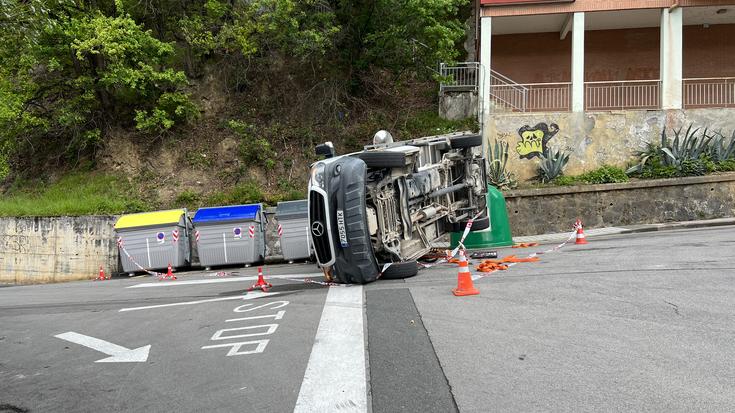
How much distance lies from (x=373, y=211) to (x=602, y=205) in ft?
36.2

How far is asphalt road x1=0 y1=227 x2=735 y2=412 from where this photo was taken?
3.90m

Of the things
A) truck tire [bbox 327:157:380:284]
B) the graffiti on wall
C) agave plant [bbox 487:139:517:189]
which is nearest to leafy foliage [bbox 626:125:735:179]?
the graffiti on wall

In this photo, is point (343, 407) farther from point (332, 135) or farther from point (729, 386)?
point (332, 135)

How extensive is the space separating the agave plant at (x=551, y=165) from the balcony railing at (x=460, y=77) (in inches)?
149

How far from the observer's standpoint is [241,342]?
18.7 feet

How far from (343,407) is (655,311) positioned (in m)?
3.92

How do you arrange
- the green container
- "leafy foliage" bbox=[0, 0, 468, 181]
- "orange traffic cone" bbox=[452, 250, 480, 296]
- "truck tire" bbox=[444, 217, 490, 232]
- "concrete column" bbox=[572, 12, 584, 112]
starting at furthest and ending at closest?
1. "concrete column" bbox=[572, 12, 584, 112]
2. "leafy foliage" bbox=[0, 0, 468, 181]
3. the green container
4. "truck tire" bbox=[444, 217, 490, 232]
5. "orange traffic cone" bbox=[452, 250, 480, 296]

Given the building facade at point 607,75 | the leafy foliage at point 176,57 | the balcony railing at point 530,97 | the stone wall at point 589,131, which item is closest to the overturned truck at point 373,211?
the stone wall at point 589,131

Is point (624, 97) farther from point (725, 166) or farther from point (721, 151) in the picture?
point (725, 166)

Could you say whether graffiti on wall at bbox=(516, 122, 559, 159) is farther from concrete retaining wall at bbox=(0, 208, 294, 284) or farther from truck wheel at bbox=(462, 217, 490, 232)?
concrete retaining wall at bbox=(0, 208, 294, 284)

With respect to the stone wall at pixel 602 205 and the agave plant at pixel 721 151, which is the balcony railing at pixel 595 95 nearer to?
the agave plant at pixel 721 151

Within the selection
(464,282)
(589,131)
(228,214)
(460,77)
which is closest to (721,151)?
(589,131)

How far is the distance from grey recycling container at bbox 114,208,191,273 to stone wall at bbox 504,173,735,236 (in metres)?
10.1

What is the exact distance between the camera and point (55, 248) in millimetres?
17703
